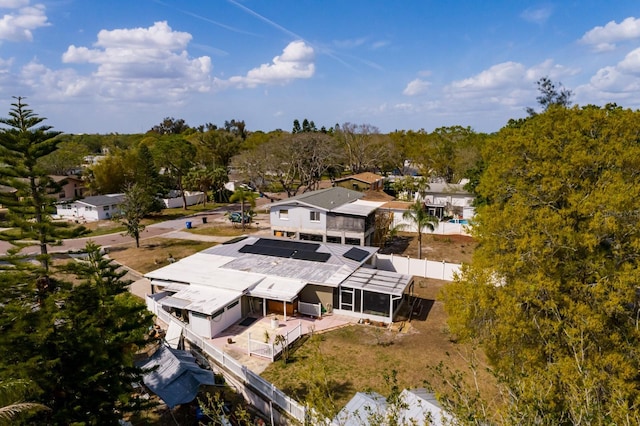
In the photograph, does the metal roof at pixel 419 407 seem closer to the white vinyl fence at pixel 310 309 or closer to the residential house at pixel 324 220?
the white vinyl fence at pixel 310 309

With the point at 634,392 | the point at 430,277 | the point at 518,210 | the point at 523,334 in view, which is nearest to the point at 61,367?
the point at 523,334

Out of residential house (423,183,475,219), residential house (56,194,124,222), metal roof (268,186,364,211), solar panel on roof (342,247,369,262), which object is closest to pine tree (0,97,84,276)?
solar panel on roof (342,247,369,262)

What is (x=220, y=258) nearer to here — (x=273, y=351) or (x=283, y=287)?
(x=283, y=287)

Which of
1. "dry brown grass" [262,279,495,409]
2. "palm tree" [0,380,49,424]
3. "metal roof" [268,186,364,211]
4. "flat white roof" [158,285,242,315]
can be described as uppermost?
"metal roof" [268,186,364,211]

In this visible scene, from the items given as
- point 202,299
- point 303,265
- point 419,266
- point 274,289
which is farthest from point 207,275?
point 419,266

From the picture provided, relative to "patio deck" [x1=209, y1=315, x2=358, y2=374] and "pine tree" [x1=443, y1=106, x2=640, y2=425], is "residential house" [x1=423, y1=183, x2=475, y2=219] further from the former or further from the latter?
"pine tree" [x1=443, y1=106, x2=640, y2=425]

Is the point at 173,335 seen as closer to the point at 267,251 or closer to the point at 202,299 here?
the point at 202,299

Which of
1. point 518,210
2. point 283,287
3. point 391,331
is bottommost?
point 391,331
